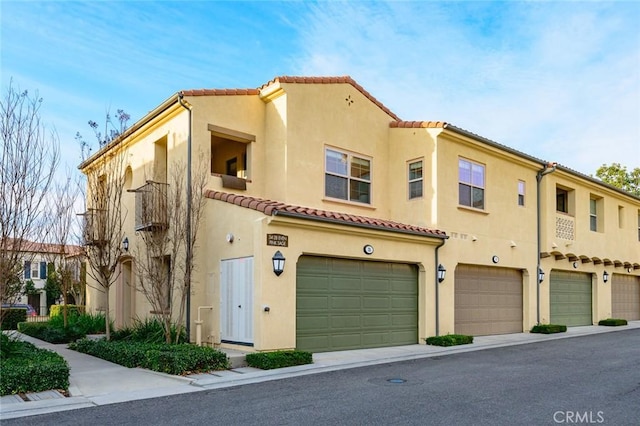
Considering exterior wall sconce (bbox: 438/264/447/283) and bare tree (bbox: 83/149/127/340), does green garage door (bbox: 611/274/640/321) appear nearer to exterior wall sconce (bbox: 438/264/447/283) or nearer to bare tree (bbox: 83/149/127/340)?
exterior wall sconce (bbox: 438/264/447/283)

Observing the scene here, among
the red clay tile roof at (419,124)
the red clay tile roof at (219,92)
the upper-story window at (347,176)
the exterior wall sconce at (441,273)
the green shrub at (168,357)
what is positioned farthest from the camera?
the red clay tile roof at (419,124)

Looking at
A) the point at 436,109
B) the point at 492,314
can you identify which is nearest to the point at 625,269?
the point at 492,314

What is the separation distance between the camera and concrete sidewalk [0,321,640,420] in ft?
25.3

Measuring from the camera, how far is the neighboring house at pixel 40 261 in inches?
478

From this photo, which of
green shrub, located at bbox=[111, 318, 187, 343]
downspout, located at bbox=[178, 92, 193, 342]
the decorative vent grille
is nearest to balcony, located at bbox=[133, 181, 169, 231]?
downspout, located at bbox=[178, 92, 193, 342]

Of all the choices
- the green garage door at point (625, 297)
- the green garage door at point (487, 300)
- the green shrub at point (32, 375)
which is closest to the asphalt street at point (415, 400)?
the green shrub at point (32, 375)

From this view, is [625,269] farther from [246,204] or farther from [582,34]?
[246,204]

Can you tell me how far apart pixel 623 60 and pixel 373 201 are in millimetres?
7595

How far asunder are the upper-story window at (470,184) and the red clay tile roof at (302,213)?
244cm

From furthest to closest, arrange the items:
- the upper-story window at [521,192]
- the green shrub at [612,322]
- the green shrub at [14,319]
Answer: the green shrub at [14,319], the green shrub at [612,322], the upper-story window at [521,192]

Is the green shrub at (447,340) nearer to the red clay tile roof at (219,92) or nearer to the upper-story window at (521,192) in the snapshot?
the upper-story window at (521,192)

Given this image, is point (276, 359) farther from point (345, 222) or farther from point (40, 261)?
point (40, 261)

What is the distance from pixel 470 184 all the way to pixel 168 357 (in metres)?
11.1

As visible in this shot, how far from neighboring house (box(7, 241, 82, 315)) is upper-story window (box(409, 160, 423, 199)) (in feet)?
33.3
